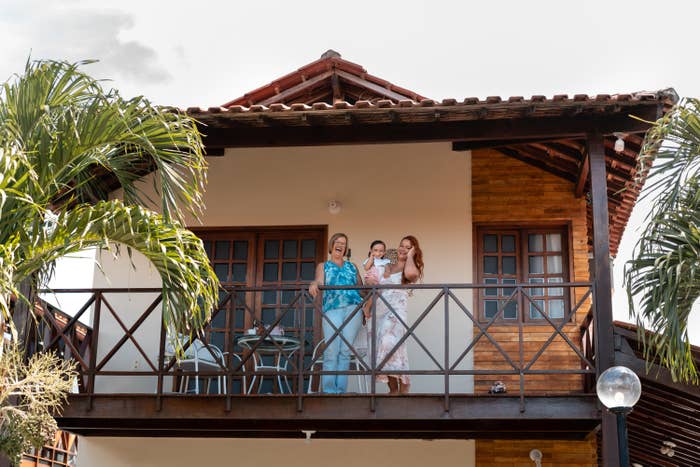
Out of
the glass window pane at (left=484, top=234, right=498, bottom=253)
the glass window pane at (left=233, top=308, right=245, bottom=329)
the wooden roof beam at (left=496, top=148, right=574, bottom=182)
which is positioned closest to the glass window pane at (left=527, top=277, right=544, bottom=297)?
the glass window pane at (left=484, top=234, right=498, bottom=253)

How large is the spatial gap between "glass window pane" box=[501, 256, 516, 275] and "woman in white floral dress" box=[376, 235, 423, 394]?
58.8 inches

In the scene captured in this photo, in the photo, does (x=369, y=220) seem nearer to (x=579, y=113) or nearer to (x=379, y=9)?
(x=579, y=113)

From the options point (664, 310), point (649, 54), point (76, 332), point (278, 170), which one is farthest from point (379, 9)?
point (664, 310)

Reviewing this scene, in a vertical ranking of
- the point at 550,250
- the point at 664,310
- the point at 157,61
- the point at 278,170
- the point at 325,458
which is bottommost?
the point at 325,458

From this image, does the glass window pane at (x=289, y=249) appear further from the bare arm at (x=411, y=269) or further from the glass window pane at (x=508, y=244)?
the glass window pane at (x=508, y=244)

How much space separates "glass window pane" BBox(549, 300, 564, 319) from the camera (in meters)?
11.7

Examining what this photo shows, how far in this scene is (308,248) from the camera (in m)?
12.3

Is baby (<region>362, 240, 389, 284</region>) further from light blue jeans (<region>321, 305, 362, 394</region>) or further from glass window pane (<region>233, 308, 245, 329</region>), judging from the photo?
glass window pane (<region>233, 308, 245, 329</region>)

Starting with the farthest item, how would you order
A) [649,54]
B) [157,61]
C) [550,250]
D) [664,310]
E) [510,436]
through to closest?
[157,61] < [649,54] < [550,250] < [510,436] < [664,310]

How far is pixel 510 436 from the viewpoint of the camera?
11016 mm

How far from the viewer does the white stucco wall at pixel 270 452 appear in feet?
37.5

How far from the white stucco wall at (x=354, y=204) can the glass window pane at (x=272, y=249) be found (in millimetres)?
226

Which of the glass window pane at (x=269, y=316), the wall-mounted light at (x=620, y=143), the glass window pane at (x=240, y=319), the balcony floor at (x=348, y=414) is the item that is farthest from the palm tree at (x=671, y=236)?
the glass window pane at (x=240, y=319)

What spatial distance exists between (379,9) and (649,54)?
6454 millimetres
